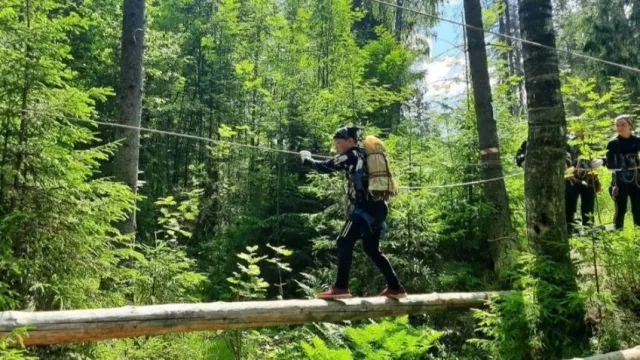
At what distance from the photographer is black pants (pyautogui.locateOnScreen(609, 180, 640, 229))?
7.10m

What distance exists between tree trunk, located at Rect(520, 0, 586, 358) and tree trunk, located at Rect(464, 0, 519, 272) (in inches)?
84.8

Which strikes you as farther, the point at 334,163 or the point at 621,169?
the point at 621,169

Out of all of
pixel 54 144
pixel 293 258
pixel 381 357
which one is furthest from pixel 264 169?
pixel 381 357

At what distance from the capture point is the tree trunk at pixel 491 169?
8258 millimetres

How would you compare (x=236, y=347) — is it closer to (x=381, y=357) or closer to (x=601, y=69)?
(x=381, y=357)

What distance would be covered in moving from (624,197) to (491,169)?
6.67ft

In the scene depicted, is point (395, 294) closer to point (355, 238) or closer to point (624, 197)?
point (355, 238)

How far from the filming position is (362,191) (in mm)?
5785

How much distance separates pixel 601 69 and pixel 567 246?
15814 millimetres

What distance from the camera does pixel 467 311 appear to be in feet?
24.3

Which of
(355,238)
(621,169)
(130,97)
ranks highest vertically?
(130,97)

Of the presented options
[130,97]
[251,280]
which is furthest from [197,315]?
[130,97]

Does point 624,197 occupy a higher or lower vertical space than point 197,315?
higher

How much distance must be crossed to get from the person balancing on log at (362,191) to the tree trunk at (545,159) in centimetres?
170
